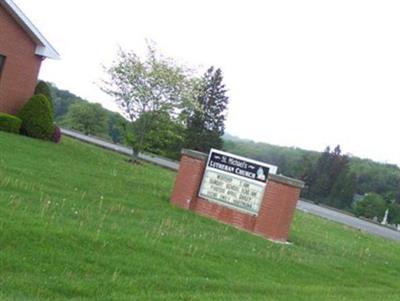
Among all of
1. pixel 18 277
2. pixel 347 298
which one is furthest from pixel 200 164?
pixel 18 277

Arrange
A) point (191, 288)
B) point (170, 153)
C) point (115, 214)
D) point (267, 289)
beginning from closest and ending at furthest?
1. point (191, 288)
2. point (267, 289)
3. point (115, 214)
4. point (170, 153)

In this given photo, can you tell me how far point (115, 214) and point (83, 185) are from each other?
3.64 meters

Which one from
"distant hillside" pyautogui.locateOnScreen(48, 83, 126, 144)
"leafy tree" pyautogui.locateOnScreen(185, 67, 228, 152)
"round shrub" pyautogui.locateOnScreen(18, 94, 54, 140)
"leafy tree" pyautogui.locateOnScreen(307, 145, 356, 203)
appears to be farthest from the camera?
"leafy tree" pyautogui.locateOnScreen(307, 145, 356, 203)

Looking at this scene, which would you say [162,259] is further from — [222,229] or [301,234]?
[301,234]

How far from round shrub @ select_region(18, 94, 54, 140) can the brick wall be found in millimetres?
922

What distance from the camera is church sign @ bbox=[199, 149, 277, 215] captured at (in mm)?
16672

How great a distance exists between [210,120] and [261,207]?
57161 mm

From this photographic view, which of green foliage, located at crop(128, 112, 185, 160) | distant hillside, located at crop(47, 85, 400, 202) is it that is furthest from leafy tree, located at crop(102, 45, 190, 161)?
distant hillside, located at crop(47, 85, 400, 202)

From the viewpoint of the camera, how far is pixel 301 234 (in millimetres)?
19641

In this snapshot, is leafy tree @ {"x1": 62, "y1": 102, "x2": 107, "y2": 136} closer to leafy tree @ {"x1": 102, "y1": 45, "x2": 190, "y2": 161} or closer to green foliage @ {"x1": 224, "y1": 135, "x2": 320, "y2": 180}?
green foliage @ {"x1": 224, "y1": 135, "x2": 320, "y2": 180}

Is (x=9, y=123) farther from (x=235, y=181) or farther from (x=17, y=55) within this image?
(x=235, y=181)

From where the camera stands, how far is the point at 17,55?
2830 centimetres

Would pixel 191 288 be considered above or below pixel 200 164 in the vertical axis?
below

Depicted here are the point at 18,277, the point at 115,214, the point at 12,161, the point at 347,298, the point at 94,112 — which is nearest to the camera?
the point at 18,277
